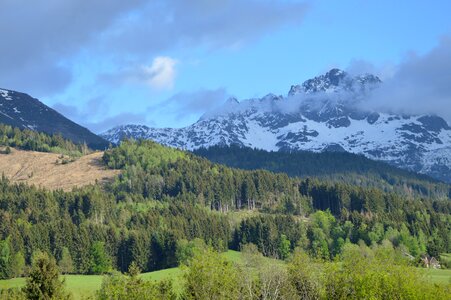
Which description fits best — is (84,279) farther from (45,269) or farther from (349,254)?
(349,254)

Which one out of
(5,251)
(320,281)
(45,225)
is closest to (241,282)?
(320,281)

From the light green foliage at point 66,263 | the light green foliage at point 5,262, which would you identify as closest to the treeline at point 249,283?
the light green foliage at point 5,262

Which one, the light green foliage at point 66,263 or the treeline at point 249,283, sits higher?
the treeline at point 249,283

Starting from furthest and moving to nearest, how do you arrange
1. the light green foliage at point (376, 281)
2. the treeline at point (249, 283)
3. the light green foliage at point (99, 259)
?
the light green foliage at point (99, 259) < the light green foliage at point (376, 281) < the treeline at point (249, 283)

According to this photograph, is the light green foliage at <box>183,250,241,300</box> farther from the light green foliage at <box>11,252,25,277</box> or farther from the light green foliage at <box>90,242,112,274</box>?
the light green foliage at <box>90,242,112,274</box>

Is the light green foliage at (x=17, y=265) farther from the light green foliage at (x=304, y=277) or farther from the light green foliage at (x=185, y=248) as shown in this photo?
the light green foliage at (x=304, y=277)

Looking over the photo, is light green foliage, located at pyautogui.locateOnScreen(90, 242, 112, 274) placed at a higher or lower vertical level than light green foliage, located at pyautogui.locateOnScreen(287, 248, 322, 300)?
lower

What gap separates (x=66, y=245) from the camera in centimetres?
18900

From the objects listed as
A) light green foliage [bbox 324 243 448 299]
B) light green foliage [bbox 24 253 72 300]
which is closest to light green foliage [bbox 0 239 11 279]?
light green foliage [bbox 24 253 72 300]

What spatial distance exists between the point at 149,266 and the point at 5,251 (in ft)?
144

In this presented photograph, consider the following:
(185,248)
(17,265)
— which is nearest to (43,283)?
(17,265)

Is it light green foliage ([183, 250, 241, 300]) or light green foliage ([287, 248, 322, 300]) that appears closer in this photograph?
light green foliage ([183, 250, 241, 300])

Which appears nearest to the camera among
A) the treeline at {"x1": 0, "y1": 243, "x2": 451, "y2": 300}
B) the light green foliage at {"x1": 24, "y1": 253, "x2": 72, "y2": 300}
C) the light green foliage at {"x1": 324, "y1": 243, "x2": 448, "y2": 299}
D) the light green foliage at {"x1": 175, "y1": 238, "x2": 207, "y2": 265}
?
the treeline at {"x1": 0, "y1": 243, "x2": 451, "y2": 300}

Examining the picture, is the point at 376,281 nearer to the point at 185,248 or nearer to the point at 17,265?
the point at 185,248
